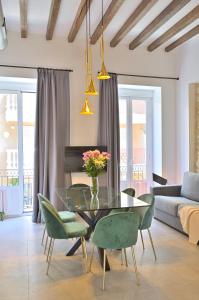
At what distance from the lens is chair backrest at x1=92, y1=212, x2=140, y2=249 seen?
281 cm

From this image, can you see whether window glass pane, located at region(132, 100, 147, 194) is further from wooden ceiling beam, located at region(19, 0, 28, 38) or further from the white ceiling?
wooden ceiling beam, located at region(19, 0, 28, 38)

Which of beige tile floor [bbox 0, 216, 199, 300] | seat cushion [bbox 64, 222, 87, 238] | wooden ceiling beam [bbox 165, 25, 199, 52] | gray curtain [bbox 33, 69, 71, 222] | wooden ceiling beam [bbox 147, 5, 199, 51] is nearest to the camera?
beige tile floor [bbox 0, 216, 199, 300]

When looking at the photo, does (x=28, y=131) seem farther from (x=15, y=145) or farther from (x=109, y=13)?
(x=109, y=13)

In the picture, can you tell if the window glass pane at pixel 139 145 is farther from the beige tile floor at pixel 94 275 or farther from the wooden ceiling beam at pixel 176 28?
the beige tile floor at pixel 94 275

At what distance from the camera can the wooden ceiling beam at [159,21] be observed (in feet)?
13.2

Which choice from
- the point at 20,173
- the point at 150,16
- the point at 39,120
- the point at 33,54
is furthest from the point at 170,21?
the point at 20,173

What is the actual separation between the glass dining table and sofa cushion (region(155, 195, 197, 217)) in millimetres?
1150

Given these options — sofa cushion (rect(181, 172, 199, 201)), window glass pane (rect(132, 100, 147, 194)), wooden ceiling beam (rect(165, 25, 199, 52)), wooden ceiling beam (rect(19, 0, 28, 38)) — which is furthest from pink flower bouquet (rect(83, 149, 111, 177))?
wooden ceiling beam (rect(165, 25, 199, 52))

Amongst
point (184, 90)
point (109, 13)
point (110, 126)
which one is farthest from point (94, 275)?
point (184, 90)

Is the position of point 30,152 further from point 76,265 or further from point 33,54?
point 76,265

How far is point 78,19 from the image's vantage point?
4.53m

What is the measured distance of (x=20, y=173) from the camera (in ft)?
18.7

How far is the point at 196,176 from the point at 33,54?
12.4ft

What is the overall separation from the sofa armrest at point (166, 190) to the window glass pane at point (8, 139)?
278 centimetres
